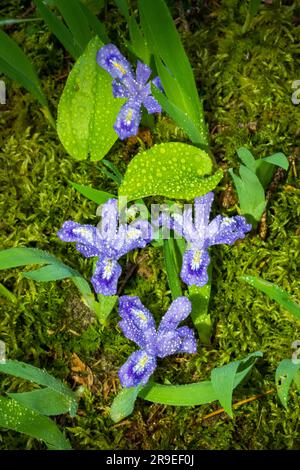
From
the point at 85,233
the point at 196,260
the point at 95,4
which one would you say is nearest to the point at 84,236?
the point at 85,233

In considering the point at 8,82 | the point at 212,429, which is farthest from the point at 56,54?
the point at 212,429

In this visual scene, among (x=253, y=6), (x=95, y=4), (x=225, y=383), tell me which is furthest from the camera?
(x=95, y=4)

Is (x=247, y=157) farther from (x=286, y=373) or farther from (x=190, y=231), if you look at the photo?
(x=286, y=373)

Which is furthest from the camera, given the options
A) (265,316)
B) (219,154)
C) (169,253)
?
(219,154)

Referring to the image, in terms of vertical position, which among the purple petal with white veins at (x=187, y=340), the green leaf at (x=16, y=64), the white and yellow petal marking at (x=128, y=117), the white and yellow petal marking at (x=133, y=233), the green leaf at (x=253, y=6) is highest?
the green leaf at (x=16, y=64)

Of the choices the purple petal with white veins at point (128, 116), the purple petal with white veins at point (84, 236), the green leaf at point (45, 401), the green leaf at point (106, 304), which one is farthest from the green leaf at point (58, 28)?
the green leaf at point (45, 401)

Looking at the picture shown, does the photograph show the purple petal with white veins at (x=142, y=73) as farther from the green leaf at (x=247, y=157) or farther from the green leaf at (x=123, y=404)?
the green leaf at (x=123, y=404)
